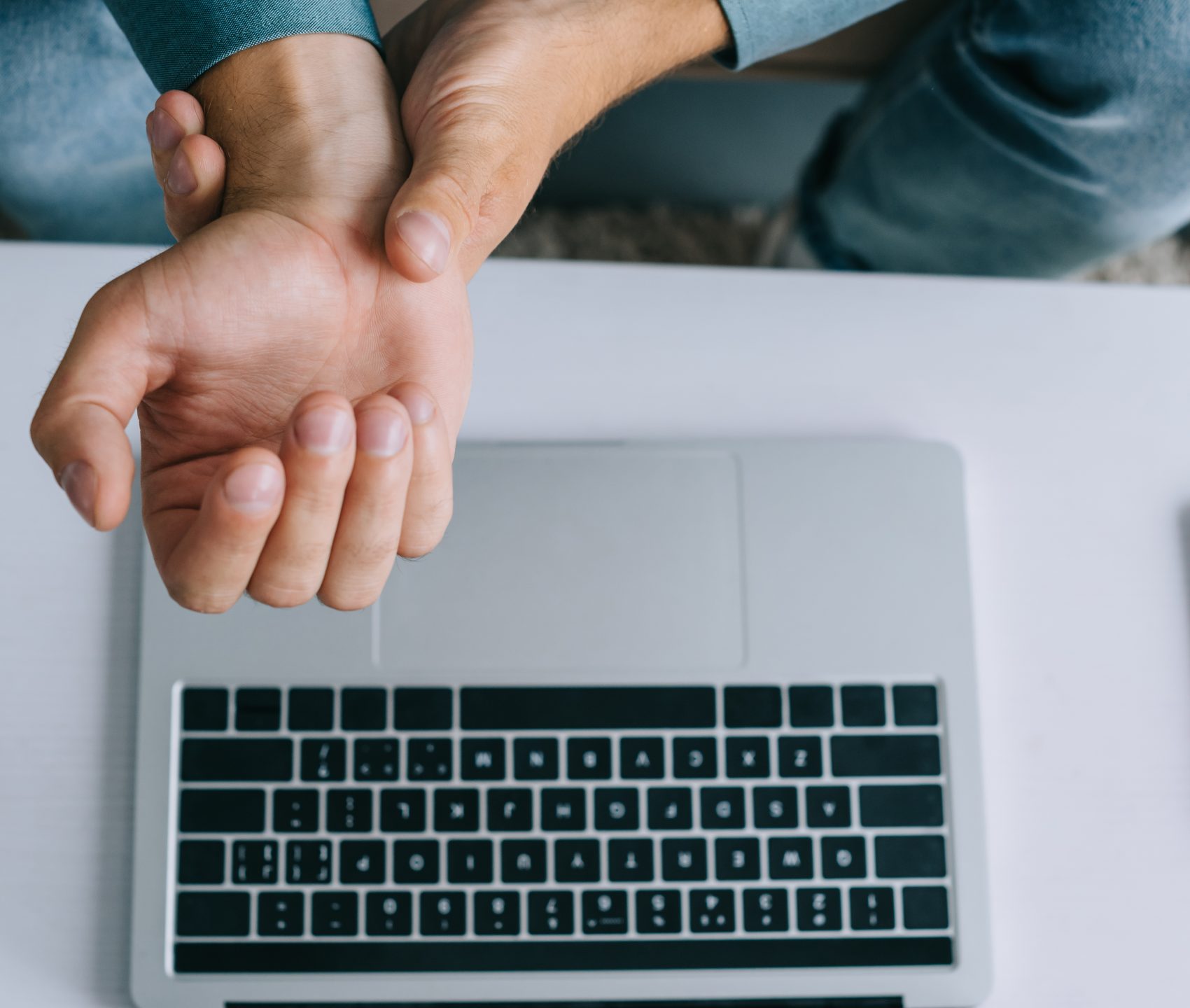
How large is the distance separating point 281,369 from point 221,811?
24cm

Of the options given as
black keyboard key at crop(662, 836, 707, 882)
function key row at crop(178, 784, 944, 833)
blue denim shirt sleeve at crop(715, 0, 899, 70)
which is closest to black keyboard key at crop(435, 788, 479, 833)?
function key row at crop(178, 784, 944, 833)

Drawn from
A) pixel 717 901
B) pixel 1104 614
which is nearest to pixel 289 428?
pixel 717 901

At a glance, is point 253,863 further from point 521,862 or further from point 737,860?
point 737,860

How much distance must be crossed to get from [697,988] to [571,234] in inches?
32.7

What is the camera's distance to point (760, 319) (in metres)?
0.52

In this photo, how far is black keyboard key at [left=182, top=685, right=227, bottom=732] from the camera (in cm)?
47

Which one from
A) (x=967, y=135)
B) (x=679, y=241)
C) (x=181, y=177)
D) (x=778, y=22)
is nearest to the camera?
(x=181, y=177)

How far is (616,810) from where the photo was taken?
0.48 metres

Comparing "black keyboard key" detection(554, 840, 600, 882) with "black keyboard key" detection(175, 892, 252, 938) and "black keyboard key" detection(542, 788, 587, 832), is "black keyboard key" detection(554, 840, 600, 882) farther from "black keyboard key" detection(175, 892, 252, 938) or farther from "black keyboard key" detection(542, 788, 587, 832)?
"black keyboard key" detection(175, 892, 252, 938)

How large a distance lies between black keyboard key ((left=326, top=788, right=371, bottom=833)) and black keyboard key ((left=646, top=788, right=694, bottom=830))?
0.15 metres

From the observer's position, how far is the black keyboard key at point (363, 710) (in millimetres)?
478

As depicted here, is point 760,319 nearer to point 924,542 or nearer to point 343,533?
point 924,542

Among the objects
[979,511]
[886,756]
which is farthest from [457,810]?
[979,511]

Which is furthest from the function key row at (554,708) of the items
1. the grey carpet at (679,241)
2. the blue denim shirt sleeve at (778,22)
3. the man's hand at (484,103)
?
the grey carpet at (679,241)
